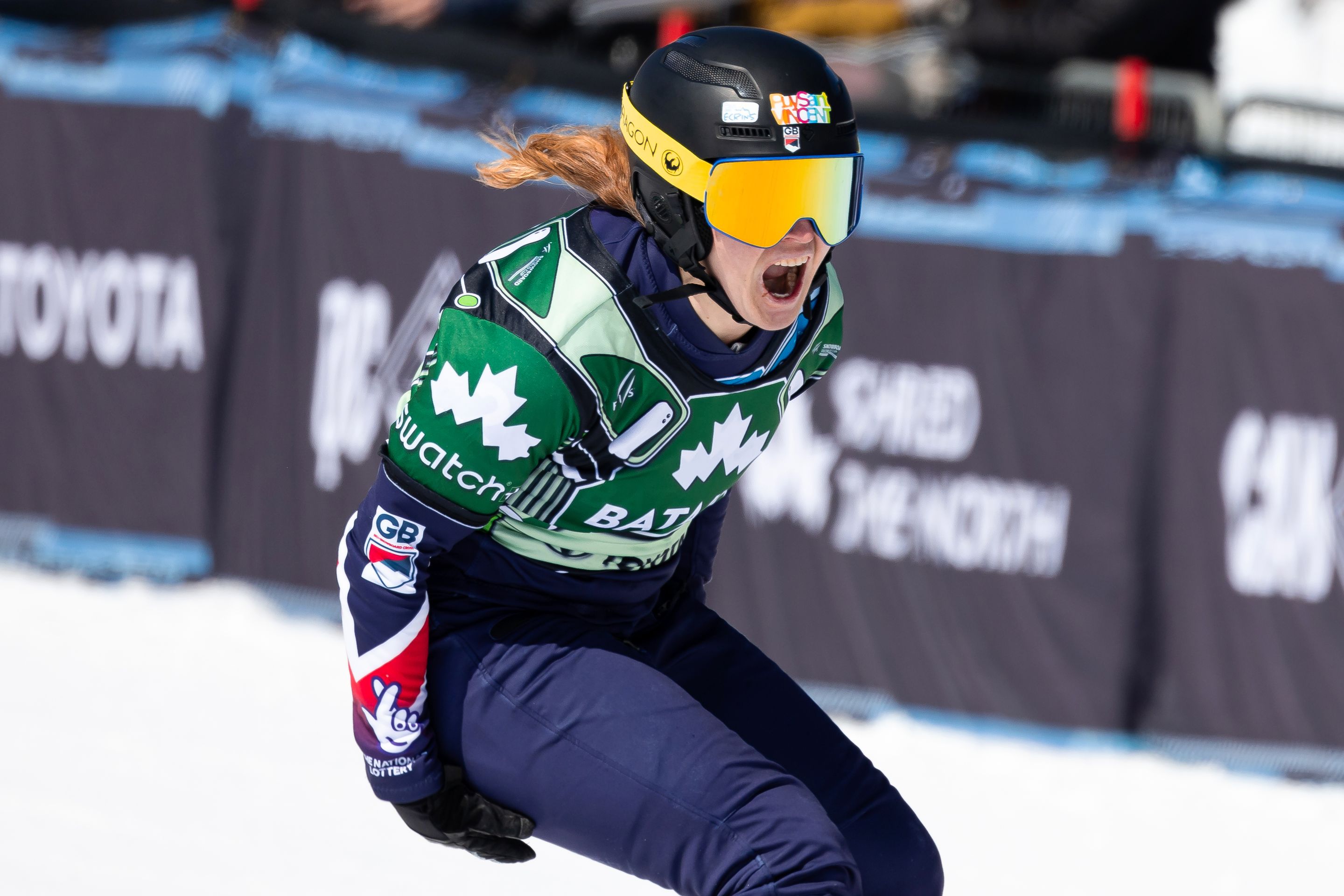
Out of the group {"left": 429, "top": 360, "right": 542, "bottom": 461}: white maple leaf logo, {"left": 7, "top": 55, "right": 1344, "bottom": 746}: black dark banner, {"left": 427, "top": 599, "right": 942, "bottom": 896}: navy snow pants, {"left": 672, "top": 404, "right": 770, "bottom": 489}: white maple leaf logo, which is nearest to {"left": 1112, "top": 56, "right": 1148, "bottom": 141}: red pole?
{"left": 7, "top": 55, "right": 1344, "bottom": 746}: black dark banner

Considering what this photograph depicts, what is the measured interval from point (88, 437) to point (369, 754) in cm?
388

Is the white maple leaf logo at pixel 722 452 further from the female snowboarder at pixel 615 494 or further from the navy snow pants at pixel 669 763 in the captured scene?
the navy snow pants at pixel 669 763

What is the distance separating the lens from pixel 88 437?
5.50m

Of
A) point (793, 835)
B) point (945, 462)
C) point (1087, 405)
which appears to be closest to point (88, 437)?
point (945, 462)

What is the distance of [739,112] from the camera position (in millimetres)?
1961

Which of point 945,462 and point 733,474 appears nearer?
point 733,474

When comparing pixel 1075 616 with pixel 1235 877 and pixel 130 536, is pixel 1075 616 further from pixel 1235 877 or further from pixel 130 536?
pixel 130 536

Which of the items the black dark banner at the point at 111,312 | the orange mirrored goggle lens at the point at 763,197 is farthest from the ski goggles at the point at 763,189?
the black dark banner at the point at 111,312

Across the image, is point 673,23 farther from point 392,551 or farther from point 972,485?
point 392,551

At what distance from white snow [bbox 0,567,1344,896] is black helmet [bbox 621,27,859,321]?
1914mm

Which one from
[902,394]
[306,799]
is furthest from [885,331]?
[306,799]

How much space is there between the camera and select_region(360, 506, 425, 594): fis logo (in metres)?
1.97

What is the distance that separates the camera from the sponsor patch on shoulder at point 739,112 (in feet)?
6.42

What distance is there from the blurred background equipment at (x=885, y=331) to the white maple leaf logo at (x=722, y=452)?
8.55 feet
